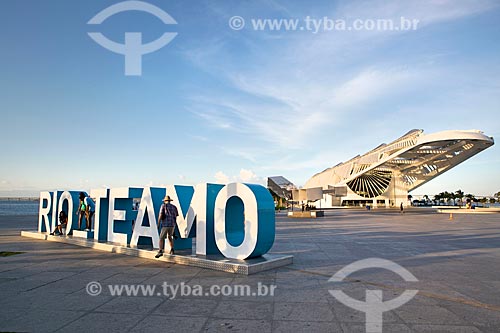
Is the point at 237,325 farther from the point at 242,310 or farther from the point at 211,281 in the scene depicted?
the point at 211,281

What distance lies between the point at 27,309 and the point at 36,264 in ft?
14.5

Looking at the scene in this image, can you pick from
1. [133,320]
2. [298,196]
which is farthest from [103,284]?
[298,196]

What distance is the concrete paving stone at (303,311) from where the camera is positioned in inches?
198

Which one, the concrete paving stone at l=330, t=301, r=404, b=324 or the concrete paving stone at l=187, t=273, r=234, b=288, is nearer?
the concrete paving stone at l=330, t=301, r=404, b=324

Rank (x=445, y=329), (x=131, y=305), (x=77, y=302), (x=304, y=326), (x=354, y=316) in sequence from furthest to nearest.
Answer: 1. (x=77, y=302)
2. (x=131, y=305)
3. (x=354, y=316)
4. (x=304, y=326)
5. (x=445, y=329)

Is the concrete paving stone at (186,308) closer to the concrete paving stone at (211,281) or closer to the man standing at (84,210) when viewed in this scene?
the concrete paving stone at (211,281)

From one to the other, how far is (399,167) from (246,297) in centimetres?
7614

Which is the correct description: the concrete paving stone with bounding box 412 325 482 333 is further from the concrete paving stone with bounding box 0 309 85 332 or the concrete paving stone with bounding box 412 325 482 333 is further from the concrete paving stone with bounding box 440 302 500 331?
the concrete paving stone with bounding box 0 309 85 332

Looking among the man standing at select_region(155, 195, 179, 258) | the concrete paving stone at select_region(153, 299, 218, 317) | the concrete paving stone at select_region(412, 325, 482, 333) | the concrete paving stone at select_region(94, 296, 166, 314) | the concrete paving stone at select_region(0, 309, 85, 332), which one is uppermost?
the man standing at select_region(155, 195, 179, 258)

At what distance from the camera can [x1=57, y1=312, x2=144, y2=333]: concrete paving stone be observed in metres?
Result: 4.58

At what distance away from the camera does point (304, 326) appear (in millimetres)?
4672

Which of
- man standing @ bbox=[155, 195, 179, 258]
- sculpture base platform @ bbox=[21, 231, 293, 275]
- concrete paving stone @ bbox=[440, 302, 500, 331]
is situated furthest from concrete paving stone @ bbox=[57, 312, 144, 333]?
concrete paving stone @ bbox=[440, 302, 500, 331]

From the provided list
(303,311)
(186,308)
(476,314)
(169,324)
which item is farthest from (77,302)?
(476,314)

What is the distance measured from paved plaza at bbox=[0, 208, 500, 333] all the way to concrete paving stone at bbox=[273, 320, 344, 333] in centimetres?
1
